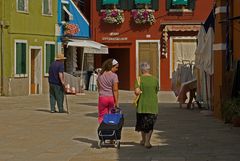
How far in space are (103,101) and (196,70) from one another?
9.74m

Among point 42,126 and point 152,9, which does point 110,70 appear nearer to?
point 42,126

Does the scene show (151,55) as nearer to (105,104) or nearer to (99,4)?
(99,4)

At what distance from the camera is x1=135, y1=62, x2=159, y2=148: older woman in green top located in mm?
12523

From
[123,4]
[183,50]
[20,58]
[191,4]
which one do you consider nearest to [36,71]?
[20,58]

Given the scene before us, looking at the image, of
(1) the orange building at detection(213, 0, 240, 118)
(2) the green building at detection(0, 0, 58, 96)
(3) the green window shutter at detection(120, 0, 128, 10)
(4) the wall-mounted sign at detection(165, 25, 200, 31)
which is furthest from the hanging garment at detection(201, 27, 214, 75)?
(3) the green window shutter at detection(120, 0, 128, 10)

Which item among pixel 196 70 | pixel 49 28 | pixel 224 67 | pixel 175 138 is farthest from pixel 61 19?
pixel 175 138

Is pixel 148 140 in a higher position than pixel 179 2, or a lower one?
lower

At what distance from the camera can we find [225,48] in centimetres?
1800

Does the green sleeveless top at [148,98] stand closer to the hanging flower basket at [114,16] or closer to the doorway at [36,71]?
the doorway at [36,71]

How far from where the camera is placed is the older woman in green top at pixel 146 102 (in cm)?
1252

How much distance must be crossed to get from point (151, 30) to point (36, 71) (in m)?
9.08

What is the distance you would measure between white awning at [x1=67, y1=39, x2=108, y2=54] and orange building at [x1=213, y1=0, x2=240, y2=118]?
61.0 feet

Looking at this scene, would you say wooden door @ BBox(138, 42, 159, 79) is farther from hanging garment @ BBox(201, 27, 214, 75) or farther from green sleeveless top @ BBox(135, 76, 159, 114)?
green sleeveless top @ BBox(135, 76, 159, 114)

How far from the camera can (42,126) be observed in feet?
55.0
